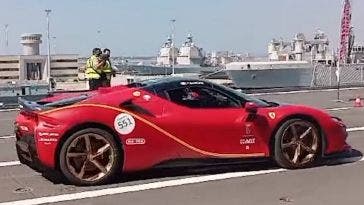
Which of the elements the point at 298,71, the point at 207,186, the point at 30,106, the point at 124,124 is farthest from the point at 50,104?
the point at 298,71

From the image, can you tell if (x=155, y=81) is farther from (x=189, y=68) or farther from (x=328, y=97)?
(x=189, y=68)

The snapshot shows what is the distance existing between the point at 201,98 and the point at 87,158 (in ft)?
5.30

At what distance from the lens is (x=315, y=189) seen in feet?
21.2

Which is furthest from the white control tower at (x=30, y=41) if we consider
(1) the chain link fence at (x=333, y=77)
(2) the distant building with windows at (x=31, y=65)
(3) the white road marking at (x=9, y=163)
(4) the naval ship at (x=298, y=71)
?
(3) the white road marking at (x=9, y=163)

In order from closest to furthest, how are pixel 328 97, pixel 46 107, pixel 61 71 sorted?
1. pixel 46 107
2. pixel 328 97
3. pixel 61 71

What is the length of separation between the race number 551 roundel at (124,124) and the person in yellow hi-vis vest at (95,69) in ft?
22.5

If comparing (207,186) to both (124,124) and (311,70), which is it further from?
(311,70)

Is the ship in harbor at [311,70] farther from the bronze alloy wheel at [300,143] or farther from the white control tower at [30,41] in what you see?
the white control tower at [30,41]

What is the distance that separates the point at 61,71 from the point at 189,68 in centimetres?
2098

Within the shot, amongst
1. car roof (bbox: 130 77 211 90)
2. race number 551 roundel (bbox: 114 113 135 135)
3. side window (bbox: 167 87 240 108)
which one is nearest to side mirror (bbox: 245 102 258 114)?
side window (bbox: 167 87 240 108)

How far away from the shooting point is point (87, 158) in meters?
6.64

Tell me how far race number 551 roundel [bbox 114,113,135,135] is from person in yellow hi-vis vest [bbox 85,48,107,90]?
6.87 m

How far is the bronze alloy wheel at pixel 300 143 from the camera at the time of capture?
738 cm

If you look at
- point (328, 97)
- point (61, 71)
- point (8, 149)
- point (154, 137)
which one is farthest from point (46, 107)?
point (61, 71)
